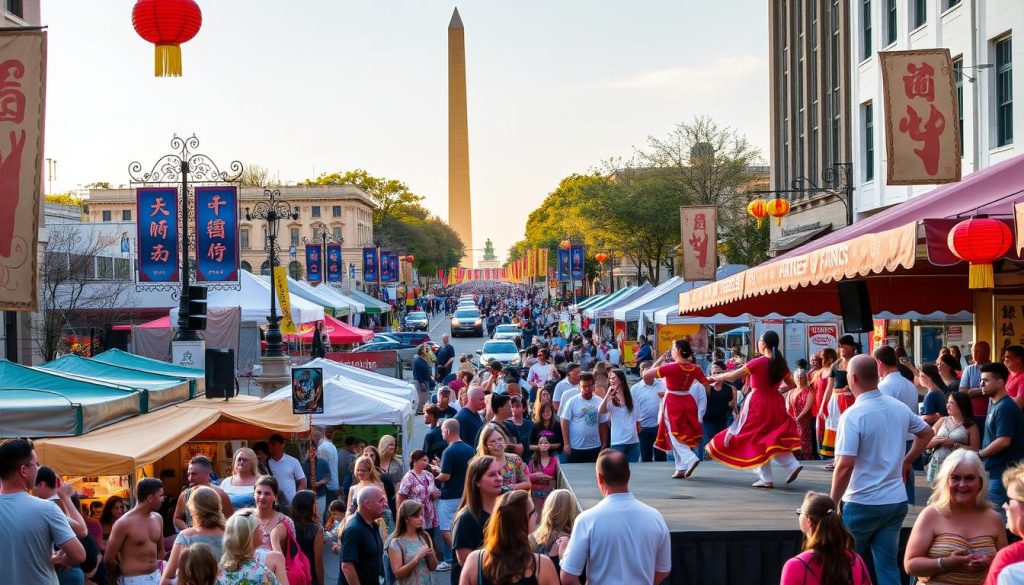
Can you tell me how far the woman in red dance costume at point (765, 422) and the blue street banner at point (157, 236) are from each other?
1627 centimetres

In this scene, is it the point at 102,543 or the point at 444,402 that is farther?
the point at 444,402

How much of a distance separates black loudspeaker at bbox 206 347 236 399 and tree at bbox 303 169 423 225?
379 feet

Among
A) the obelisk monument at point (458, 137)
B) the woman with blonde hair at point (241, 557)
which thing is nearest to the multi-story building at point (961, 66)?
the woman with blonde hair at point (241, 557)

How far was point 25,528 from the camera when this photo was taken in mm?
6355

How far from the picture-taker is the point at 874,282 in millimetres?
16547

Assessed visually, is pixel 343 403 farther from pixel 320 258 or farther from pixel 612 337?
pixel 320 258

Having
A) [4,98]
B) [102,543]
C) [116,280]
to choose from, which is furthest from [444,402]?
[116,280]

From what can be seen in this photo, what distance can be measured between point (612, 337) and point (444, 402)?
31987 millimetres

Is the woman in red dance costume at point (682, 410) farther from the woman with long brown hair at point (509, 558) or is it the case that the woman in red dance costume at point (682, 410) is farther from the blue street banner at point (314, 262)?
the blue street banner at point (314, 262)

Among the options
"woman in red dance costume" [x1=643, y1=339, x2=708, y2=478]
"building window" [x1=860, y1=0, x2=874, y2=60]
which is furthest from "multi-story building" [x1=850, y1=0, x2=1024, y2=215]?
"woman in red dance costume" [x1=643, y1=339, x2=708, y2=478]

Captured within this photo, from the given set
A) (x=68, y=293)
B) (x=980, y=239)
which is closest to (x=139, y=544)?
(x=980, y=239)

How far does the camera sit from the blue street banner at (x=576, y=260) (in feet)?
220

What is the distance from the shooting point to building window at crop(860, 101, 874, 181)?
1257 inches

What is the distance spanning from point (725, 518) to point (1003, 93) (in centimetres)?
1677
